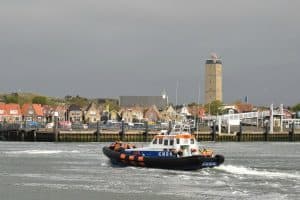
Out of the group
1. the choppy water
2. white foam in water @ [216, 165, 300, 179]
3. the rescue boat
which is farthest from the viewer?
the rescue boat

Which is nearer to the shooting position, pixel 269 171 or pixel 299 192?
pixel 299 192

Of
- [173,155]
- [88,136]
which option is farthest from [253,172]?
[88,136]

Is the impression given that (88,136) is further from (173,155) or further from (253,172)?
(253,172)

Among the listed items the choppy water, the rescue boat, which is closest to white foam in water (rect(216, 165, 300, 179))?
the choppy water

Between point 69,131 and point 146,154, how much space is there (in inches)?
2763

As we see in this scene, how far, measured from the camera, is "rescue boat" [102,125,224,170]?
58562 millimetres

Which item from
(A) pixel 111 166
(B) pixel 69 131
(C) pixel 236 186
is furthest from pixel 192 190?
(B) pixel 69 131

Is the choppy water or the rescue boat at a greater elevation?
the rescue boat

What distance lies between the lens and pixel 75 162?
71.6m

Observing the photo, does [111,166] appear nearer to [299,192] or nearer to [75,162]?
[75,162]

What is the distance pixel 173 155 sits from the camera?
196ft

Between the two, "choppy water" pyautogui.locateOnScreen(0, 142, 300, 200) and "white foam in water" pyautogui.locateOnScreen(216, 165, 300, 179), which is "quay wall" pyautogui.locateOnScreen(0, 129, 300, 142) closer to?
"choppy water" pyautogui.locateOnScreen(0, 142, 300, 200)

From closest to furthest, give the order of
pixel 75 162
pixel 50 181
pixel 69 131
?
1. pixel 50 181
2. pixel 75 162
3. pixel 69 131

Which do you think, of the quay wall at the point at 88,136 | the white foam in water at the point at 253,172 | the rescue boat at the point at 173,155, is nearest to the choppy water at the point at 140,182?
the white foam in water at the point at 253,172
